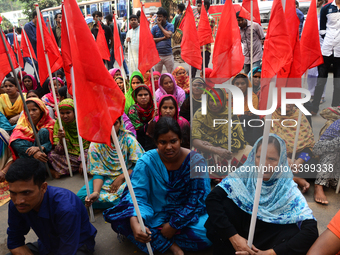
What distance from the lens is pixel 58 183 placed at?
11.7ft

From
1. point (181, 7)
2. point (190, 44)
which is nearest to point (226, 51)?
point (190, 44)

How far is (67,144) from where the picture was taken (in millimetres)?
3787

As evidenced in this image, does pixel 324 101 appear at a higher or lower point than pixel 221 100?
lower

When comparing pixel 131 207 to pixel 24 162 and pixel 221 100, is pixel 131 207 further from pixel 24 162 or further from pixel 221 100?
pixel 221 100

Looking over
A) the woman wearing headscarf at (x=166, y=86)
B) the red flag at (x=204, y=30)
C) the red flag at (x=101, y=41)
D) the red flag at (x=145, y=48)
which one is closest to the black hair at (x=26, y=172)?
the red flag at (x=145, y=48)

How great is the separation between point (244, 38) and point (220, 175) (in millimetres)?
3242

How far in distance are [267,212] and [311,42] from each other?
6.64ft

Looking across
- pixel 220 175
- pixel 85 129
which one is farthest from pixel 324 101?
pixel 85 129

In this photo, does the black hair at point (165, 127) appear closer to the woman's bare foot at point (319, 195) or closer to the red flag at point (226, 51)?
the red flag at point (226, 51)

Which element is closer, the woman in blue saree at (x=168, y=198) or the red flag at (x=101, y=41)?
the woman in blue saree at (x=168, y=198)

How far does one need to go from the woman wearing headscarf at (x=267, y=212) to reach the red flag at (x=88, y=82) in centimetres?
95

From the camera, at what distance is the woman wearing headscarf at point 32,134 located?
3.41m

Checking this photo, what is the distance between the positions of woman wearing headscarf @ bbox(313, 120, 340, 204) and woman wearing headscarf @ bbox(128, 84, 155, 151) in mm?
2193

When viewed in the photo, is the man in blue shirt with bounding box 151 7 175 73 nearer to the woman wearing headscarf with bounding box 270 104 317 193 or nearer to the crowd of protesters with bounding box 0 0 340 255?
the crowd of protesters with bounding box 0 0 340 255
